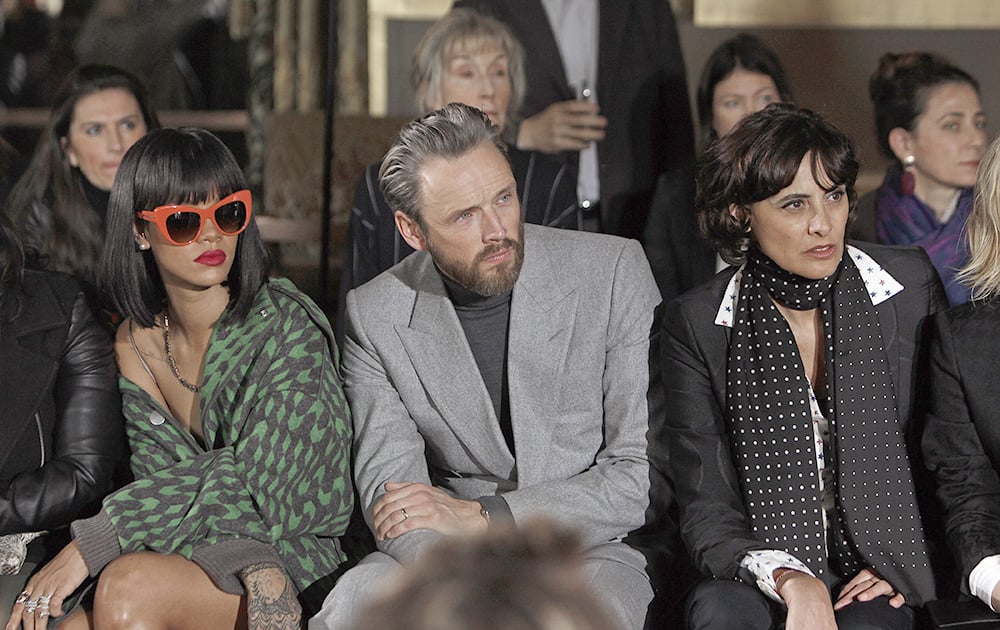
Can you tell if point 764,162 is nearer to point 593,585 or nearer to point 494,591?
point 593,585

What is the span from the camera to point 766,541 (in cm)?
272

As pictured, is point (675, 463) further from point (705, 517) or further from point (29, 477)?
point (29, 477)

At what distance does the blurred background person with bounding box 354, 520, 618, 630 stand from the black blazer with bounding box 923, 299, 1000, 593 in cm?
170

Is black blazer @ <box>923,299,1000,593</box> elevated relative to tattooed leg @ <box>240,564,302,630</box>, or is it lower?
elevated

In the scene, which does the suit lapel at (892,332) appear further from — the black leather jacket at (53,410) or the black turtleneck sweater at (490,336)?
the black leather jacket at (53,410)

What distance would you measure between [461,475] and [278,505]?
42 centimetres

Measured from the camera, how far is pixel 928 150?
389cm

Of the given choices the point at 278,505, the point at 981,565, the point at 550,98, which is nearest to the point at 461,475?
the point at 278,505

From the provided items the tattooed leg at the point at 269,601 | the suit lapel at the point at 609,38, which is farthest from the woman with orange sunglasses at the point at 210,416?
the suit lapel at the point at 609,38

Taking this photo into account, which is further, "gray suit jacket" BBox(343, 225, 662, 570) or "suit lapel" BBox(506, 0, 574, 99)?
"suit lapel" BBox(506, 0, 574, 99)

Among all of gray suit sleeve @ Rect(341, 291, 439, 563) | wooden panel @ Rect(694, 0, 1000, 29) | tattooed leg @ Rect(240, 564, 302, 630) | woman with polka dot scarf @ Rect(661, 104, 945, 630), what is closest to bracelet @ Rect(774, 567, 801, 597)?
woman with polka dot scarf @ Rect(661, 104, 945, 630)

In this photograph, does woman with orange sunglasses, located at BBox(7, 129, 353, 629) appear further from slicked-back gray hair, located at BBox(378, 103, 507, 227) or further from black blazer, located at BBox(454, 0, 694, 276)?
black blazer, located at BBox(454, 0, 694, 276)

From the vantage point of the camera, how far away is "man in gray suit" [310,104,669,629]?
2.86 meters

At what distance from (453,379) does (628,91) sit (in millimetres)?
1669
